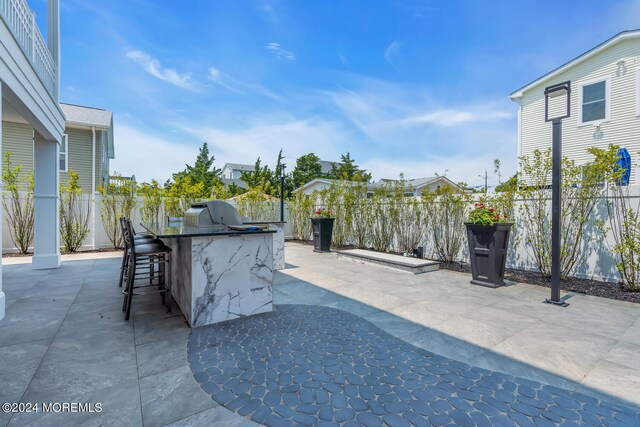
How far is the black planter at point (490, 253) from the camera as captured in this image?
4.52 meters

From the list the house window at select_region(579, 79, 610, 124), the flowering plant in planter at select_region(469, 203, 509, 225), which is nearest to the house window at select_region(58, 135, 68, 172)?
the flowering plant in planter at select_region(469, 203, 509, 225)

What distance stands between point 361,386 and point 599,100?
1153cm

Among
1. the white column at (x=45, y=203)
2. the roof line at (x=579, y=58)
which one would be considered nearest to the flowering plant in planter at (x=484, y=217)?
the white column at (x=45, y=203)

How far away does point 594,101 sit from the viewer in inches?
350

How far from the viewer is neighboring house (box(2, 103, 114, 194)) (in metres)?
9.69

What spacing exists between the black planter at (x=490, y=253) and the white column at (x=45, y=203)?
772 centimetres

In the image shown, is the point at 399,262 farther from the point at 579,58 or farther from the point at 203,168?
the point at 203,168

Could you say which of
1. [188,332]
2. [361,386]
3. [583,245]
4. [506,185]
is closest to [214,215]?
[188,332]

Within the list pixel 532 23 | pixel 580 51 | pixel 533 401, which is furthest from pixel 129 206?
pixel 580 51

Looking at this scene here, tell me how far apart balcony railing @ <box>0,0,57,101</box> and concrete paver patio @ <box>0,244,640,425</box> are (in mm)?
3124

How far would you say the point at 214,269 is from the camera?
2.99 m

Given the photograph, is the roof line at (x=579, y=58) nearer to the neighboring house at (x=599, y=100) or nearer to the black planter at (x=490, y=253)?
the neighboring house at (x=599, y=100)

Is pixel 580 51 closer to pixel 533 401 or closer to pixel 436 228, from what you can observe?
pixel 436 228

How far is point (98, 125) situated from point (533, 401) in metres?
13.2
